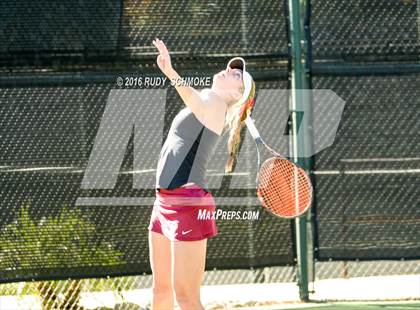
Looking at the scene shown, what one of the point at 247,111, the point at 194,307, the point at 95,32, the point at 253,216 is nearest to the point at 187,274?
the point at 194,307

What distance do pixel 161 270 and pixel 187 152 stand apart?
567mm

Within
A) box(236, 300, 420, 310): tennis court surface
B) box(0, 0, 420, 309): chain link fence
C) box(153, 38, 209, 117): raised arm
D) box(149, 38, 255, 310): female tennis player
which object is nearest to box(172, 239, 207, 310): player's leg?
box(149, 38, 255, 310): female tennis player

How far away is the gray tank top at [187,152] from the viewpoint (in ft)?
13.7

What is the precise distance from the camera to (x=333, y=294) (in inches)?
255

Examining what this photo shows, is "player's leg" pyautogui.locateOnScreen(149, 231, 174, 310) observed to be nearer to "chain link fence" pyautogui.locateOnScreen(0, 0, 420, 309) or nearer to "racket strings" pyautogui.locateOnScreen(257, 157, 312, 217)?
"racket strings" pyautogui.locateOnScreen(257, 157, 312, 217)

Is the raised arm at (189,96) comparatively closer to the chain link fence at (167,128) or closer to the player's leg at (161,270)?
the player's leg at (161,270)

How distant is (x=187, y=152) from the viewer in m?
4.18

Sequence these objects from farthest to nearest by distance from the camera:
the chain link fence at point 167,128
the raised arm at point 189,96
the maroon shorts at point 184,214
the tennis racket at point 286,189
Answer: the chain link fence at point 167,128, the tennis racket at point 286,189, the maroon shorts at point 184,214, the raised arm at point 189,96

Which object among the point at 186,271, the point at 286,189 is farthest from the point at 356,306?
the point at 186,271

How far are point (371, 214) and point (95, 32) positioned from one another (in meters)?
2.23

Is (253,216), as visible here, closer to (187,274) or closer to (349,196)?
(349,196)

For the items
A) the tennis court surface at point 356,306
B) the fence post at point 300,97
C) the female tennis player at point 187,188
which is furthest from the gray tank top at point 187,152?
the tennis court surface at point 356,306

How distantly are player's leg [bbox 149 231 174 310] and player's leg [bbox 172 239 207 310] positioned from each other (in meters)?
0.16

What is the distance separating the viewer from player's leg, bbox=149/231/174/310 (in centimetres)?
420
